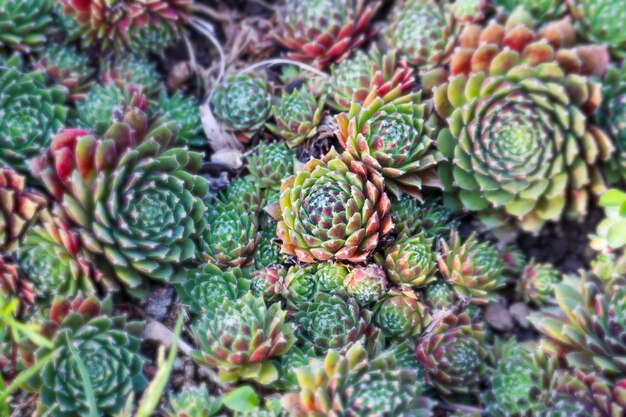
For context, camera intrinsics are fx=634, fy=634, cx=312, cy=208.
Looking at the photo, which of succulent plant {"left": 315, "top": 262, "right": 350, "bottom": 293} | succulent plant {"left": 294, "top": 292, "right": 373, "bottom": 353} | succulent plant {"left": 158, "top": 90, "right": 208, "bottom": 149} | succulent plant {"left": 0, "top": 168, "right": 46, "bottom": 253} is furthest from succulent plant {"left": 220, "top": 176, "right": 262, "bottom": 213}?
succulent plant {"left": 0, "top": 168, "right": 46, "bottom": 253}

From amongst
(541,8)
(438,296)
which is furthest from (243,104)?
(541,8)

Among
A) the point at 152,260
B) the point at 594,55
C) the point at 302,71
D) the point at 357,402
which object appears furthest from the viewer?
the point at 302,71

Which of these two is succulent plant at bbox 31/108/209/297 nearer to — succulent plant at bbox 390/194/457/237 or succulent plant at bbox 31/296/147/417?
succulent plant at bbox 31/296/147/417

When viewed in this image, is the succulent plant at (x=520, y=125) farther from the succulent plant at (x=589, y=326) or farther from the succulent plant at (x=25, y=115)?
the succulent plant at (x=25, y=115)

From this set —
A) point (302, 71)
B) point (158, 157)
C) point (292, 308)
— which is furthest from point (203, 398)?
point (302, 71)

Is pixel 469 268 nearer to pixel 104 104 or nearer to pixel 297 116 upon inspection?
pixel 297 116

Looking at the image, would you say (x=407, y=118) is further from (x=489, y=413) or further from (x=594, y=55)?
(x=489, y=413)

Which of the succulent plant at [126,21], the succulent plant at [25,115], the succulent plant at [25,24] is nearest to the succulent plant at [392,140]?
the succulent plant at [126,21]
